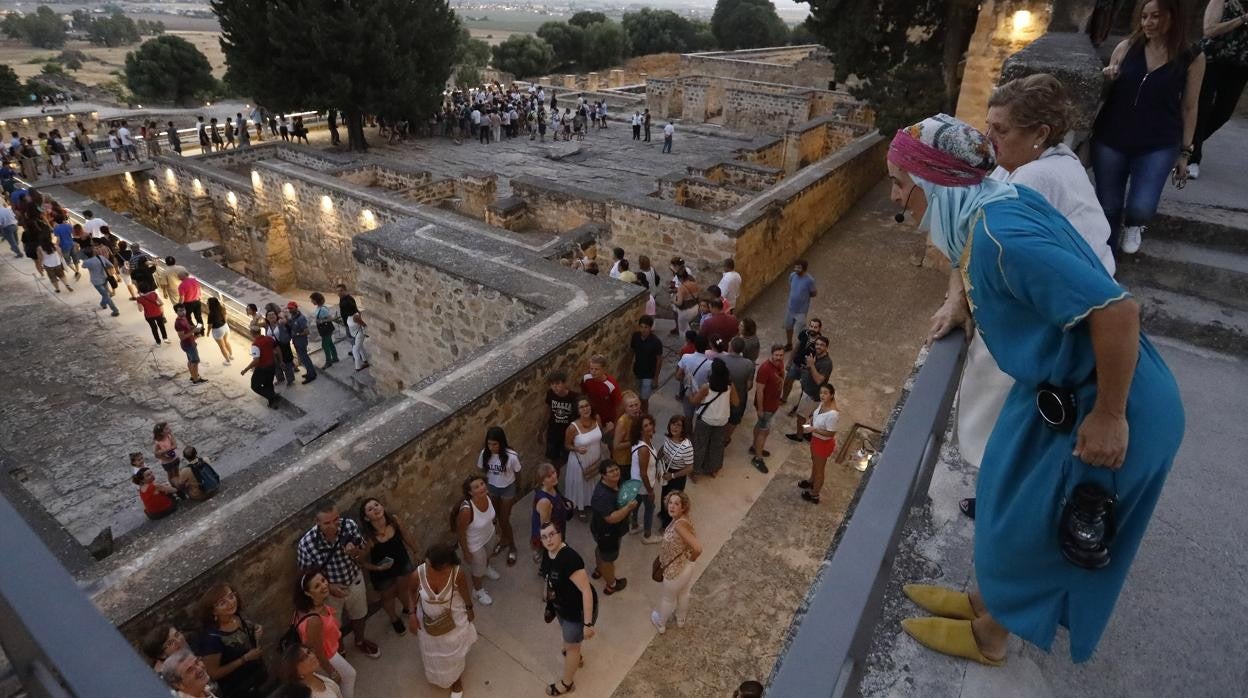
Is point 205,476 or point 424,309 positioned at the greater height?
point 424,309

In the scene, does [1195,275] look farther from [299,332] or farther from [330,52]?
[330,52]

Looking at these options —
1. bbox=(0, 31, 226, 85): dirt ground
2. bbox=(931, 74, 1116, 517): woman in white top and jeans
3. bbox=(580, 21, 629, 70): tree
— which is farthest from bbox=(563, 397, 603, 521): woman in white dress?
bbox=(0, 31, 226, 85): dirt ground

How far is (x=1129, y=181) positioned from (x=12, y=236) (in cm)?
1746

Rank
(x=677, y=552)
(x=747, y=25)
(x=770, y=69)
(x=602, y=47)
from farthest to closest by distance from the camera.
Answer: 1. (x=747, y=25)
2. (x=602, y=47)
3. (x=770, y=69)
4. (x=677, y=552)

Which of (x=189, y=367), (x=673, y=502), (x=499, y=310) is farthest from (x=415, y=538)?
(x=189, y=367)

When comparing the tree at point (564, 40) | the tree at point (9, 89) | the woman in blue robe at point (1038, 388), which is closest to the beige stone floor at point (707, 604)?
the woman in blue robe at point (1038, 388)

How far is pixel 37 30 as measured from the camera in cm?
9188

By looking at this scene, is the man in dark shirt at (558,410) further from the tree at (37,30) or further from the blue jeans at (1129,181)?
the tree at (37,30)

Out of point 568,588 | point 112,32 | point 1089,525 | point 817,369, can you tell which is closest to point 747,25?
point 817,369

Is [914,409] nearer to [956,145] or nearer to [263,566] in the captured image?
[956,145]

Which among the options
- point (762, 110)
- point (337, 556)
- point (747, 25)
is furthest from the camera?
point (747, 25)

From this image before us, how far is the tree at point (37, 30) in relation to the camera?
300 ft

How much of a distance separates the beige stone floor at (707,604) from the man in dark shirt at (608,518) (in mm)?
323

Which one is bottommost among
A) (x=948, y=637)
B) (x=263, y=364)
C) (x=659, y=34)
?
(x=263, y=364)
